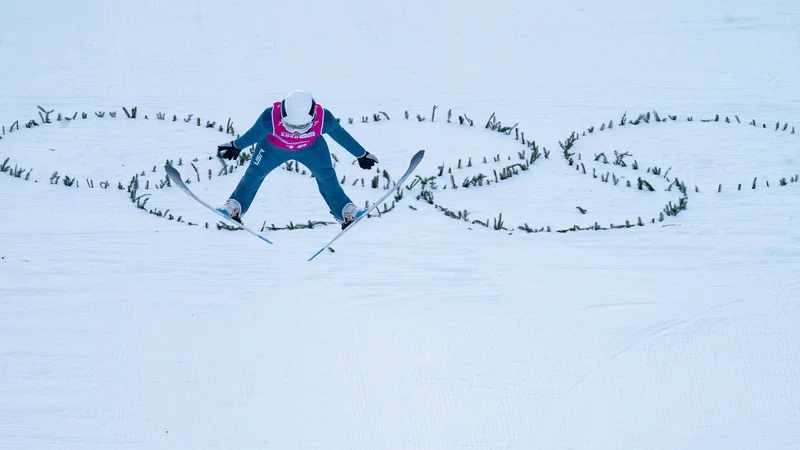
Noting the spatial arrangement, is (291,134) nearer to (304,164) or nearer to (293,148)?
(293,148)

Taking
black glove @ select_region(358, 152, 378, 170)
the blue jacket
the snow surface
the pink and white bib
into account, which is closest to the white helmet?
the pink and white bib

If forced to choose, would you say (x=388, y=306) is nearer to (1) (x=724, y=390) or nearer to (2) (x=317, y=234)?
(2) (x=317, y=234)

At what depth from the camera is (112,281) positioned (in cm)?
643

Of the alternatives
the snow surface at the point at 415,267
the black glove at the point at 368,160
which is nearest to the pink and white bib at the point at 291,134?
the black glove at the point at 368,160

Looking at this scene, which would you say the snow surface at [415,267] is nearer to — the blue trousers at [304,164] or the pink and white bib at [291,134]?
the blue trousers at [304,164]

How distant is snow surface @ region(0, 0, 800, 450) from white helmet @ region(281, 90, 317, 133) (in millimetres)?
1287

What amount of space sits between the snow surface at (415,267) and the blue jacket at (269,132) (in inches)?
37.3

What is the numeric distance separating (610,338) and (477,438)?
1302 mm

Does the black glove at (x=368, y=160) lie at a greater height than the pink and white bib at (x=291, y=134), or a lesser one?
lesser

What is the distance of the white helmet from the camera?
227 inches

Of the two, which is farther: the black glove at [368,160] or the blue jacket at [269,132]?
the black glove at [368,160]

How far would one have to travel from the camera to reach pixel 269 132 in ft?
20.0

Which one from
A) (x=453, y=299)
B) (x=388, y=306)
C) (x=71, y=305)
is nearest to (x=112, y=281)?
(x=71, y=305)

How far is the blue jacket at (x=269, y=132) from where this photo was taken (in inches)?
239
